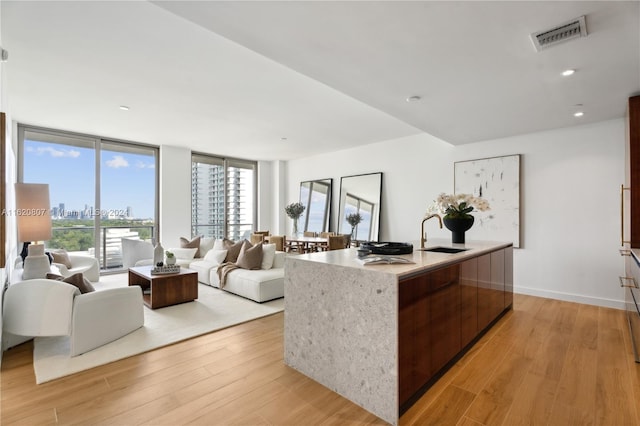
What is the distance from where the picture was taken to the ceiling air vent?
6.72ft

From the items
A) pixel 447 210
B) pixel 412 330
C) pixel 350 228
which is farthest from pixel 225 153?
pixel 412 330

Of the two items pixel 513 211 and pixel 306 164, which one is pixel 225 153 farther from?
pixel 513 211

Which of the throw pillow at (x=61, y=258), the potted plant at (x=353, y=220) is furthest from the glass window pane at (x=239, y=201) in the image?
the throw pillow at (x=61, y=258)

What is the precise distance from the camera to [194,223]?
26.0 feet

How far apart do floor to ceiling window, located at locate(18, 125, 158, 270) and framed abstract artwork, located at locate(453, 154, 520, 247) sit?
6.76 meters

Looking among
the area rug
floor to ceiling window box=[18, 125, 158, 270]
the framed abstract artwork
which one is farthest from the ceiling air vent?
floor to ceiling window box=[18, 125, 158, 270]

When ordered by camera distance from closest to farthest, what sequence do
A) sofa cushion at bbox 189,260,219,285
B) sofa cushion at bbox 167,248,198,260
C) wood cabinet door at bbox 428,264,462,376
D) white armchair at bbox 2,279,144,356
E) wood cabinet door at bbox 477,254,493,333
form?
wood cabinet door at bbox 428,264,462,376
white armchair at bbox 2,279,144,356
wood cabinet door at bbox 477,254,493,333
sofa cushion at bbox 189,260,219,285
sofa cushion at bbox 167,248,198,260

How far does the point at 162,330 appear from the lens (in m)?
3.29

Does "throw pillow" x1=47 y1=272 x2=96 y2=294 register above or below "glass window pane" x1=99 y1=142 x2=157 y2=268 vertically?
below

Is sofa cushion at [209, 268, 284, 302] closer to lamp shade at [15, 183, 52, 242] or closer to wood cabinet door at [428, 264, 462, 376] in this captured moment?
lamp shade at [15, 183, 52, 242]

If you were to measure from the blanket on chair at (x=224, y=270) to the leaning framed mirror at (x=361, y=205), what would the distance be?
121 inches

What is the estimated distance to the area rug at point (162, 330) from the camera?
2553mm

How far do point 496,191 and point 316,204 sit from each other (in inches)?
169

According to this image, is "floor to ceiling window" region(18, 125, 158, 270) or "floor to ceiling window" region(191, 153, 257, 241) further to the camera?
"floor to ceiling window" region(191, 153, 257, 241)
